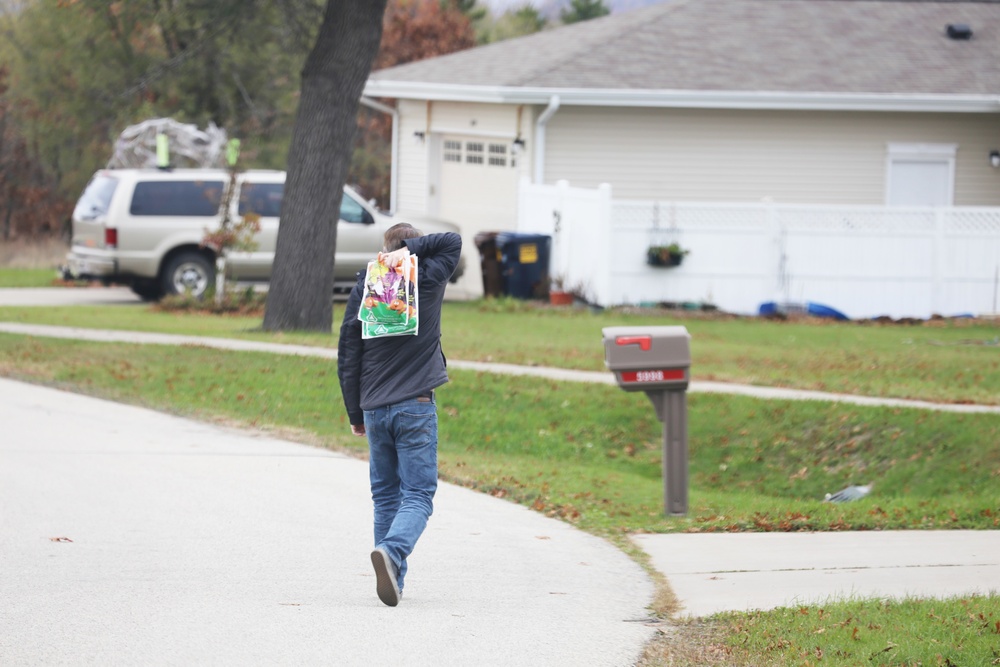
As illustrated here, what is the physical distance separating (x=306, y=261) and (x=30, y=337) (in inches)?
124

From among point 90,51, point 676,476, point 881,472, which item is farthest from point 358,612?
point 90,51

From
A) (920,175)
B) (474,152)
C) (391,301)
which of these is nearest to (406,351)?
(391,301)

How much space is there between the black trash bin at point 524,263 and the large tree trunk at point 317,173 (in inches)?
182

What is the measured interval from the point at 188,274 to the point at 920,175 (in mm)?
11782

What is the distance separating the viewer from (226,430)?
10.6 meters

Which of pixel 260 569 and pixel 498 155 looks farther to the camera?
pixel 498 155

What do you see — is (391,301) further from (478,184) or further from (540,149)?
(478,184)

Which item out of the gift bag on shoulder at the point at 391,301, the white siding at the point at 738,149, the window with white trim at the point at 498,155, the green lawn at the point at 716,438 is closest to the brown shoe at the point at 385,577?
the gift bag on shoulder at the point at 391,301

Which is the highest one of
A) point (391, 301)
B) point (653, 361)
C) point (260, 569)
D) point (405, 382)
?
point (391, 301)

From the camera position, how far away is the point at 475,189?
74.4 feet

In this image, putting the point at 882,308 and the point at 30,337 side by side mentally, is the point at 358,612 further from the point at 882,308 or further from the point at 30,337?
the point at 882,308

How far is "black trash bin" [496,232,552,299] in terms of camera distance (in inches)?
778

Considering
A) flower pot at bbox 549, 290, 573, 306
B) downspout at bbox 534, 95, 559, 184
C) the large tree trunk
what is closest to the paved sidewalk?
the large tree trunk

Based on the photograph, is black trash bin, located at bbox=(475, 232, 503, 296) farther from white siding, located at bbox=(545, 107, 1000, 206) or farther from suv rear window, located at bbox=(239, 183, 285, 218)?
suv rear window, located at bbox=(239, 183, 285, 218)
